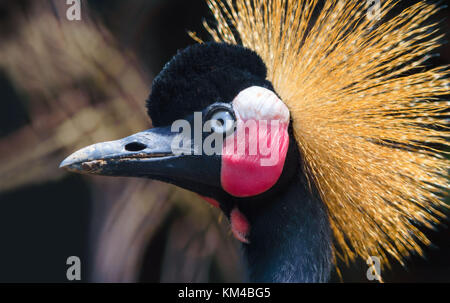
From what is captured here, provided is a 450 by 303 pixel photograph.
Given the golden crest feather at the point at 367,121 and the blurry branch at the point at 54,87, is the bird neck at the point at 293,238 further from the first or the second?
the blurry branch at the point at 54,87

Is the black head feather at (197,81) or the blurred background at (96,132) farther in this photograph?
the blurred background at (96,132)

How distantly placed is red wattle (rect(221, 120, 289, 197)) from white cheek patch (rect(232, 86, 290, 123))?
0.02 metres

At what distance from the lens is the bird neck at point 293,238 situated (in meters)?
1.01

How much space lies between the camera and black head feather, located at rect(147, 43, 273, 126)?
96 centimetres

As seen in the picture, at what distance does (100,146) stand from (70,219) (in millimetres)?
1183

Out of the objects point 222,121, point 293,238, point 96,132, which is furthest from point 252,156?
point 96,132

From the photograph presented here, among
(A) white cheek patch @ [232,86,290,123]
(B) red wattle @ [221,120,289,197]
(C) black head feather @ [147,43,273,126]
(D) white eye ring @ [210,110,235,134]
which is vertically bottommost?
(B) red wattle @ [221,120,289,197]

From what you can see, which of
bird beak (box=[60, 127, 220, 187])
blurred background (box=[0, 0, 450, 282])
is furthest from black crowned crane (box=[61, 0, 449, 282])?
blurred background (box=[0, 0, 450, 282])

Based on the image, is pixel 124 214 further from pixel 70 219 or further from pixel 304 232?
pixel 304 232

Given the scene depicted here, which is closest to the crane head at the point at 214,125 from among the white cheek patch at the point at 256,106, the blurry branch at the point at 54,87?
the white cheek patch at the point at 256,106

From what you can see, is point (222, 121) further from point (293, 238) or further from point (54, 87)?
point (54, 87)

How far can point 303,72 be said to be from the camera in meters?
1.05

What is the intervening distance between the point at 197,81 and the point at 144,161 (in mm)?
196

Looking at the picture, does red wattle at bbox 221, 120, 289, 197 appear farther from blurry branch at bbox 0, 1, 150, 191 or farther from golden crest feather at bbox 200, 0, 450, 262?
blurry branch at bbox 0, 1, 150, 191
